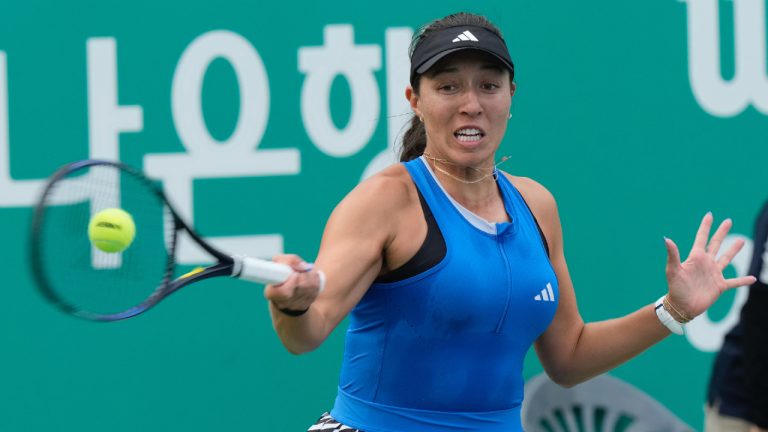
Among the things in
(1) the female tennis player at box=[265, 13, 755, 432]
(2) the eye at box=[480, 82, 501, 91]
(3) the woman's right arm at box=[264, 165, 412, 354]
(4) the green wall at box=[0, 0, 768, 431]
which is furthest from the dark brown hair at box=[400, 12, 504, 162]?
(4) the green wall at box=[0, 0, 768, 431]

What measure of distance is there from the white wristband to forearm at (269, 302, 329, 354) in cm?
85

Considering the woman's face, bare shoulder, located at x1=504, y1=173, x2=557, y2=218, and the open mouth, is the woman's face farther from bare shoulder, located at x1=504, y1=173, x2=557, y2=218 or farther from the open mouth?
bare shoulder, located at x1=504, y1=173, x2=557, y2=218

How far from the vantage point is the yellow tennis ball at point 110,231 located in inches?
84.5

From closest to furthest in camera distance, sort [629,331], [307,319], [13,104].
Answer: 1. [307,319]
2. [629,331]
3. [13,104]

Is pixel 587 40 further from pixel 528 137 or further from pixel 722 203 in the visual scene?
pixel 722 203

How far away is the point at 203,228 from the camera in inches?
143

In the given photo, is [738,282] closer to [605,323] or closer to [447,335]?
[605,323]

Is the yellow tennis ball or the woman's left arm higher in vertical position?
the yellow tennis ball

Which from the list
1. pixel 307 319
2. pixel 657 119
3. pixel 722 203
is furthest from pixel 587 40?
pixel 307 319

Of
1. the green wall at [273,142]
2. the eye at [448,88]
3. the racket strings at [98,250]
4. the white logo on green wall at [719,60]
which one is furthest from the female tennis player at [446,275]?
the white logo on green wall at [719,60]

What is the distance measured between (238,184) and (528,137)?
0.86 m

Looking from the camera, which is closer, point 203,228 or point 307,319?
point 307,319

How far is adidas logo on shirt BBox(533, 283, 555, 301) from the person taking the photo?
2570 millimetres

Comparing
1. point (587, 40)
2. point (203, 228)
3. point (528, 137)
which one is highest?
point (587, 40)
